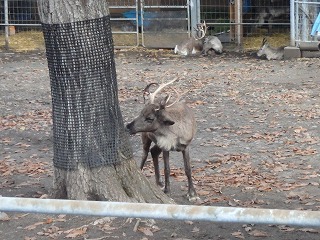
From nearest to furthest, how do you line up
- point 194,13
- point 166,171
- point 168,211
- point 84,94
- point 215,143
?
point 168,211 < point 84,94 < point 166,171 < point 215,143 < point 194,13

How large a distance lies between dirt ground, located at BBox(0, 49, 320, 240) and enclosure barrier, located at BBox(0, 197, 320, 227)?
312 centimetres

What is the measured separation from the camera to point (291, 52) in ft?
56.4

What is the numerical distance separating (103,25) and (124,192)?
4.57 feet

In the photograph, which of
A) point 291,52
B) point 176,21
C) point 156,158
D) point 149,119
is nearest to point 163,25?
point 176,21

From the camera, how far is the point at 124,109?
39.1 feet

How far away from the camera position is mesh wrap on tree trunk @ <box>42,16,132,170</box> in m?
6.08

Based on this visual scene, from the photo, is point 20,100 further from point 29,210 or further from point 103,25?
point 29,210

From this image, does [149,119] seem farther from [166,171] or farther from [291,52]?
[291,52]

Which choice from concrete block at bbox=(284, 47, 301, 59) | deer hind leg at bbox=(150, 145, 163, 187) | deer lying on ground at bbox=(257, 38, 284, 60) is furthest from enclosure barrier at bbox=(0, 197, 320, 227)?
concrete block at bbox=(284, 47, 301, 59)

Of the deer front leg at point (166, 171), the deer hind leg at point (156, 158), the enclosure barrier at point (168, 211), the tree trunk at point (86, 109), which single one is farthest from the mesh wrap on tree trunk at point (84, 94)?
the enclosure barrier at point (168, 211)

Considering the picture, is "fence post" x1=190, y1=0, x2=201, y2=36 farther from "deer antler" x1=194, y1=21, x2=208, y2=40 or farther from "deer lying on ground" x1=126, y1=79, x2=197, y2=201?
"deer lying on ground" x1=126, y1=79, x2=197, y2=201

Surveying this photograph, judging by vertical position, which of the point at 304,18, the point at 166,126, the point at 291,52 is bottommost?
the point at 291,52

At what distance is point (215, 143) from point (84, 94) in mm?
3669

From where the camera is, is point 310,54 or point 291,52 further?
point 291,52
